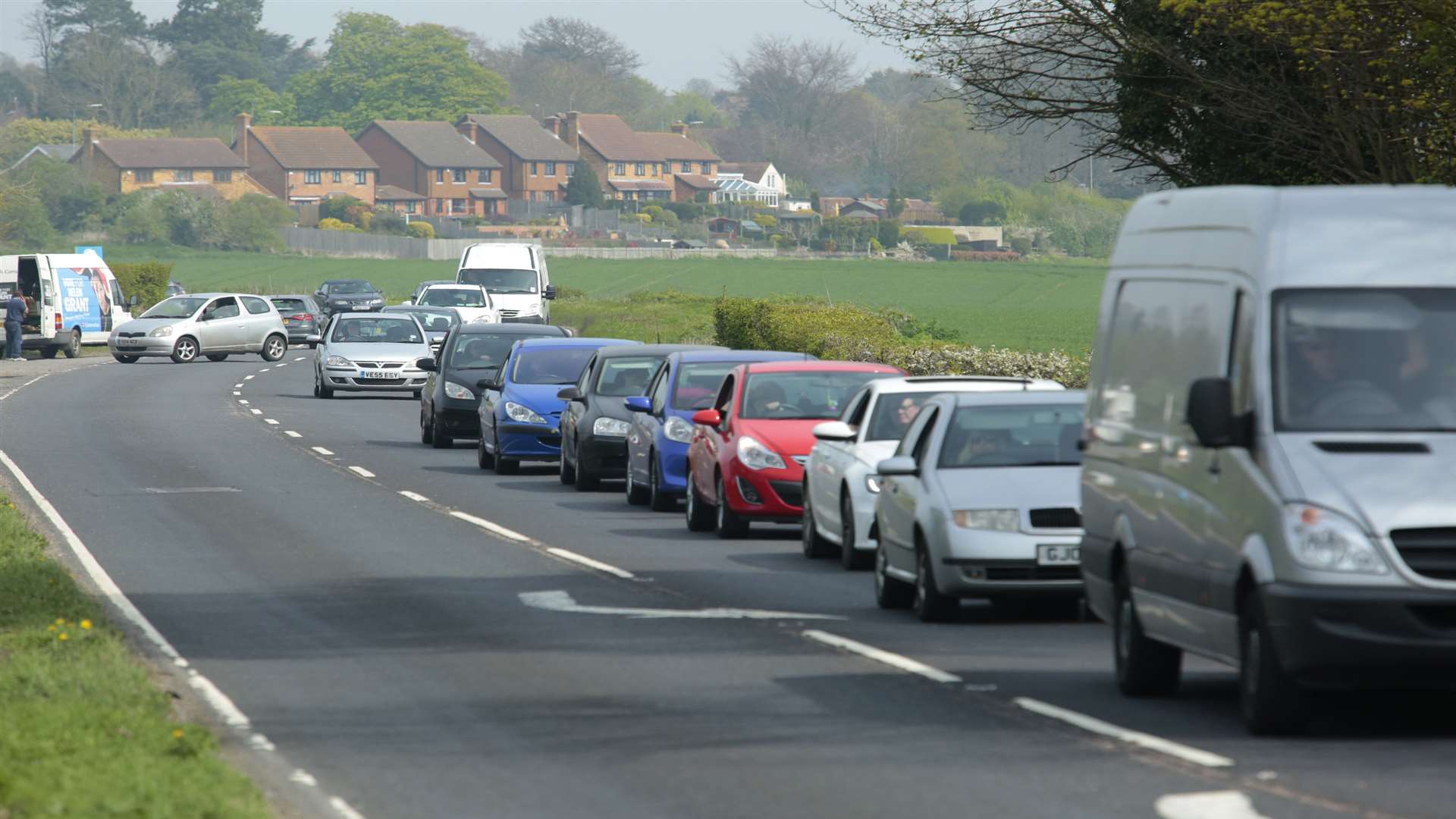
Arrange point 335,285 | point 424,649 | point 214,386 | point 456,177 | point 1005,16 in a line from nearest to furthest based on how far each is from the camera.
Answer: point 424,649 → point 1005,16 → point 214,386 → point 335,285 → point 456,177

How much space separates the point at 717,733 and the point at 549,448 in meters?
17.0

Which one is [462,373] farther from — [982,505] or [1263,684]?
[1263,684]

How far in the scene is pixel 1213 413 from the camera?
9.47 m

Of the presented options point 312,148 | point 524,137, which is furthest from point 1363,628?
point 524,137

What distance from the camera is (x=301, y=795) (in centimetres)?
889

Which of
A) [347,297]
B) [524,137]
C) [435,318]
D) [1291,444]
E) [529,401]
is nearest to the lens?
[1291,444]

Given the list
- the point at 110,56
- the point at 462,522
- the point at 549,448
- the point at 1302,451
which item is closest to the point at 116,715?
the point at 1302,451

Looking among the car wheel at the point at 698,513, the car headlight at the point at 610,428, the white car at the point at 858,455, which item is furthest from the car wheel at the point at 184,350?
the white car at the point at 858,455

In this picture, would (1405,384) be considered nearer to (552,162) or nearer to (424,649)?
(424,649)

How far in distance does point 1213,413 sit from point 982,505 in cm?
457

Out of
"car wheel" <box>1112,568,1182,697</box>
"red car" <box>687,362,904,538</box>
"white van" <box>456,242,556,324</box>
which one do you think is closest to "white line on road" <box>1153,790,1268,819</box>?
"car wheel" <box>1112,568,1182,697</box>

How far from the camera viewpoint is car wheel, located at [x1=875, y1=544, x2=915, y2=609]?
48.9 feet

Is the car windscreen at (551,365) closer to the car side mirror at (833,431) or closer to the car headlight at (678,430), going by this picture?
the car headlight at (678,430)

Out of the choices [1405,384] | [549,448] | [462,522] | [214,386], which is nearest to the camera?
[1405,384]
